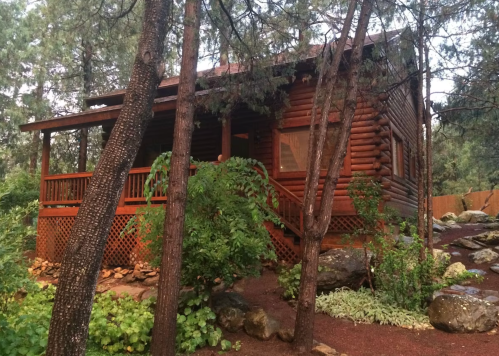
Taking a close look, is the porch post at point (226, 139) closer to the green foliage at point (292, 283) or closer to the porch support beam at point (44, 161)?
the green foliage at point (292, 283)

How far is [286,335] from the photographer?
5340 millimetres

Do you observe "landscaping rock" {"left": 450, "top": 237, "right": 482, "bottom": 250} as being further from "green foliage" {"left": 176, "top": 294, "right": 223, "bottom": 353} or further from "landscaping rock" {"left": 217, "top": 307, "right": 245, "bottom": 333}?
"green foliage" {"left": 176, "top": 294, "right": 223, "bottom": 353}

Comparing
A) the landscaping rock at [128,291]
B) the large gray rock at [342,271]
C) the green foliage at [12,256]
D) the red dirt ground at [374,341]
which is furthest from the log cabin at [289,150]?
the green foliage at [12,256]

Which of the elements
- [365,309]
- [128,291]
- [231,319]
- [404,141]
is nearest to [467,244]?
[404,141]

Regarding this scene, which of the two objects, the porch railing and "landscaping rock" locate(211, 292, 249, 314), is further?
the porch railing

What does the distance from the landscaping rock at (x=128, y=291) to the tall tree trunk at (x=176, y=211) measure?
2.37m

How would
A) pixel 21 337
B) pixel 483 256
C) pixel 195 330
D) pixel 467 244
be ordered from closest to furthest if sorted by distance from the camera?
pixel 21 337 < pixel 195 330 < pixel 483 256 < pixel 467 244

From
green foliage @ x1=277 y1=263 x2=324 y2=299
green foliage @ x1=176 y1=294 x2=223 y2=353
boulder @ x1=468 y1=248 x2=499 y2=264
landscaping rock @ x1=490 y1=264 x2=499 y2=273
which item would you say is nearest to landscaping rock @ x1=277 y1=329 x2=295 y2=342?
green foliage @ x1=176 y1=294 x2=223 y2=353

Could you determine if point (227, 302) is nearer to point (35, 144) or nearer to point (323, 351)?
point (323, 351)

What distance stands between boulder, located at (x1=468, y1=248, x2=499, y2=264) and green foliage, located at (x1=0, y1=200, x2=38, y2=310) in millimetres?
9296

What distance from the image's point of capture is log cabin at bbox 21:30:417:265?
29.9 ft

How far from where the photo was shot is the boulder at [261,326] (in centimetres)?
542

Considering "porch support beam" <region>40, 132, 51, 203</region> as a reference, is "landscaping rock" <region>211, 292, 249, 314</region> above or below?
below

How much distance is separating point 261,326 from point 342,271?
2.25 meters
